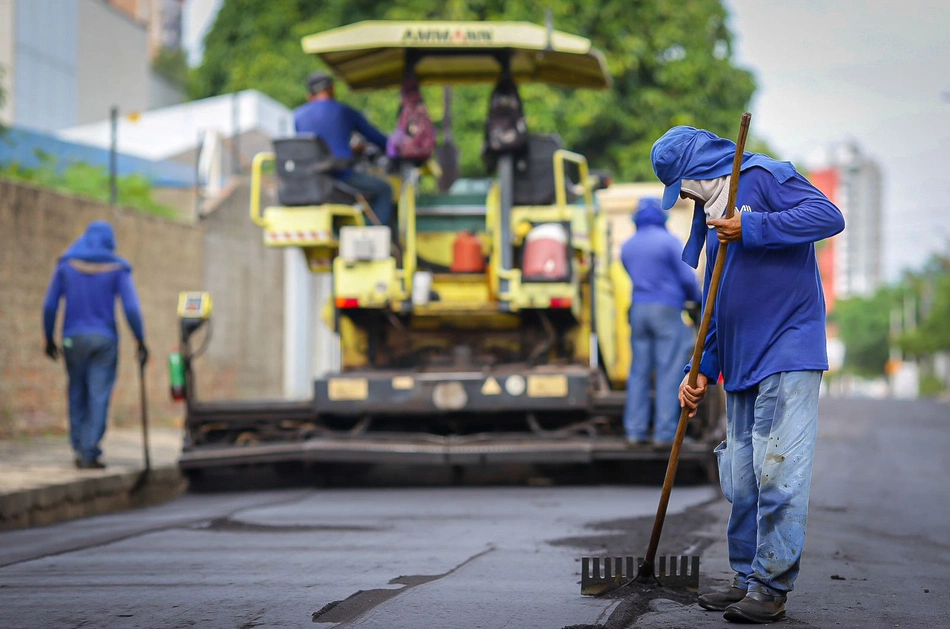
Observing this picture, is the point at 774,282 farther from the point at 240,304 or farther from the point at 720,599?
the point at 240,304

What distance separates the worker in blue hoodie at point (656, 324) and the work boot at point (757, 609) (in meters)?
5.16

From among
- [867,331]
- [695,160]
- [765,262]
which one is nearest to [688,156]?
[695,160]

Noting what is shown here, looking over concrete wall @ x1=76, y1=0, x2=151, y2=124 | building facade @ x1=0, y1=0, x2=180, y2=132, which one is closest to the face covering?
building facade @ x1=0, y1=0, x2=180, y2=132

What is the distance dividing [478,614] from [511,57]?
706cm

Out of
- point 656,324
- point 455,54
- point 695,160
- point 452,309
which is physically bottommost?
point 656,324

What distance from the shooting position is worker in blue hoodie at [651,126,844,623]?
4.78m

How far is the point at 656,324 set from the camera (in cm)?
1018

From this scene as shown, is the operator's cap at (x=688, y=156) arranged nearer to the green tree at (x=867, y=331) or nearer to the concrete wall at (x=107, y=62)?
the concrete wall at (x=107, y=62)

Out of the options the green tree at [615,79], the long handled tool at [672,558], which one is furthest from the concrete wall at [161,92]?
the long handled tool at [672,558]

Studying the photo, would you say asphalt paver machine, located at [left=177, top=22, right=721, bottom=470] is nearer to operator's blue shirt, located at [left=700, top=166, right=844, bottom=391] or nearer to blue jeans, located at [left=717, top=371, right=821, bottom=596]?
blue jeans, located at [left=717, top=371, right=821, bottom=596]

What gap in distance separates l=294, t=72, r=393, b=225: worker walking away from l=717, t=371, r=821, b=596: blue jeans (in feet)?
19.8

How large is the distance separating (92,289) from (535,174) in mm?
3579

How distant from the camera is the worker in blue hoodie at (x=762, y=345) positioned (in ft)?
15.7

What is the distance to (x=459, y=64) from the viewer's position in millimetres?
11273
